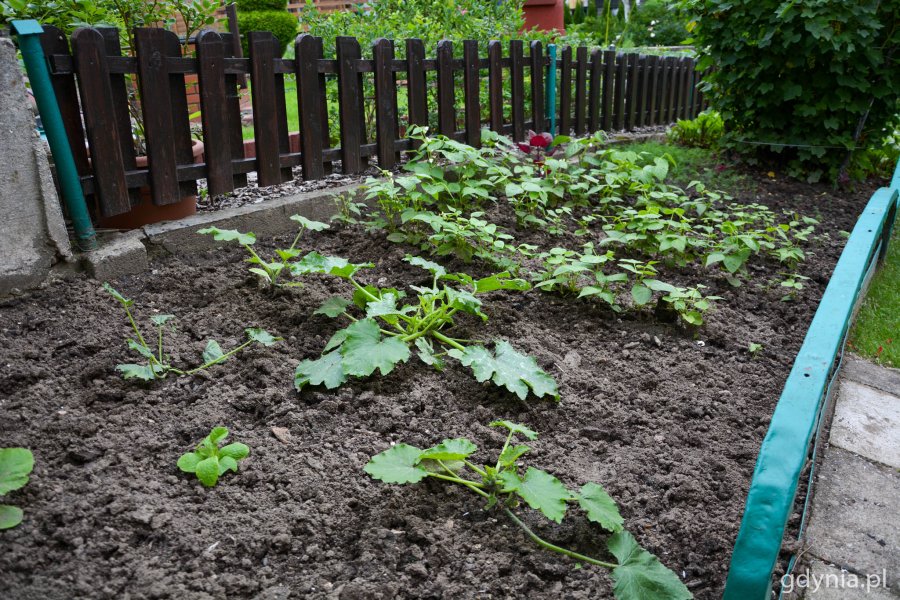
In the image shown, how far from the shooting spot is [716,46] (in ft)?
17.8

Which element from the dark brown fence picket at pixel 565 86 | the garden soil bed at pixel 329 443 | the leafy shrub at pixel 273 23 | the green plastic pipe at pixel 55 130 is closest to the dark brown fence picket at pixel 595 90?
the dark brown fence picket at pixel 565 86

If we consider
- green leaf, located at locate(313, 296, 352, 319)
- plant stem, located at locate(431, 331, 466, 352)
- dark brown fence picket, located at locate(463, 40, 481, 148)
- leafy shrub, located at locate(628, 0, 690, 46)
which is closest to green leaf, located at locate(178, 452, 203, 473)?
green leaf, located at locate(313, 296, 352, 319)

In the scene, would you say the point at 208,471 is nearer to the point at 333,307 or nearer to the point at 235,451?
the point at 235,451

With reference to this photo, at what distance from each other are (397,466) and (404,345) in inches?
21.0

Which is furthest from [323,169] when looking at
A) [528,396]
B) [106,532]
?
[106,532]

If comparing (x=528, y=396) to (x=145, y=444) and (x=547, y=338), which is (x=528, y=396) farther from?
(x=145, y=444)

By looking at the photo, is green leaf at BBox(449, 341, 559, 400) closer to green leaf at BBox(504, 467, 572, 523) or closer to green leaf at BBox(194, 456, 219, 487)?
green leaf at BBox(504, 467, 572, 523)

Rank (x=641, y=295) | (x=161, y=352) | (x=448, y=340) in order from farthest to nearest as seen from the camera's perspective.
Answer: (x=641, y=295)
(x=448, y=340)
(x=161, y=352)

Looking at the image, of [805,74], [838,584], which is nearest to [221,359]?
[838,584]

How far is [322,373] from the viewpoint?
2.22 metres

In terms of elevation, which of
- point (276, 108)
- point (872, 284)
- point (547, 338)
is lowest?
point (872, 284)

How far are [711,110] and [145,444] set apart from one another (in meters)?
5.69

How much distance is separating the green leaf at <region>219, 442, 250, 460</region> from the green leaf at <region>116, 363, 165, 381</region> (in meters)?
0.47

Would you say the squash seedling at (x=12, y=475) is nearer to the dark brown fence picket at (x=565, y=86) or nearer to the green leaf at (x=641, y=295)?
the green leaf at (x=641, y=295)
